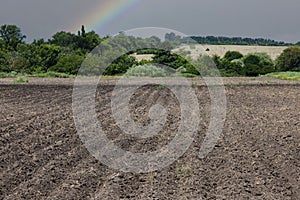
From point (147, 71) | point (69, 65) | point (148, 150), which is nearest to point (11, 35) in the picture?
point (69, 65)

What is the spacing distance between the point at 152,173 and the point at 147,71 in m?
24.0

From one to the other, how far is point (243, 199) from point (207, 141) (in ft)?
10.8

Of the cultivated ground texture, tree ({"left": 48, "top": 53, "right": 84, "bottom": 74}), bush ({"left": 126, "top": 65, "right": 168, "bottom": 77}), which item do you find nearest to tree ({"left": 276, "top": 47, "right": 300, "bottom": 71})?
tree ({"left": 48, "top": 53, "right": 84, "bottom": 74})

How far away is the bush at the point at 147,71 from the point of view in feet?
98.2

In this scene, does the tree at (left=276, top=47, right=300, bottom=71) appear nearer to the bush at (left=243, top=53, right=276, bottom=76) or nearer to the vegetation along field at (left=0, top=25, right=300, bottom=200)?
the bush at (left=243, top=53, right=276, bottom=76)

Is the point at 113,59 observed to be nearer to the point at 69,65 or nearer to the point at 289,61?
the point at 69,65

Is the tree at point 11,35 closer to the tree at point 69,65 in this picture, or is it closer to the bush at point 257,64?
the tree at point 69,65

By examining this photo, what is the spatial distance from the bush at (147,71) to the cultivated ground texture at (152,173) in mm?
17748

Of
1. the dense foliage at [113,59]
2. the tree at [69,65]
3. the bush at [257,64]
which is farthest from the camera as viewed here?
the bush at [257,64]

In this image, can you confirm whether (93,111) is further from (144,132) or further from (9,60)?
(9,60)

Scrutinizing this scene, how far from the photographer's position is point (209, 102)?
49.5ft

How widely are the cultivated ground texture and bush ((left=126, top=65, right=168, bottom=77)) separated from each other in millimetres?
17748

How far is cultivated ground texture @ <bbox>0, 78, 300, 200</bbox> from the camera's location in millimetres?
5422

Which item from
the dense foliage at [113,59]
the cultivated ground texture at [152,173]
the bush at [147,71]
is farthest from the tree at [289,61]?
the cultivated ground texture at [152,173]
